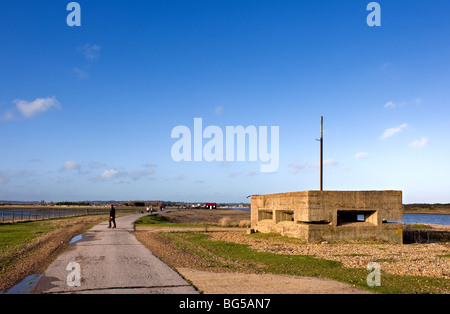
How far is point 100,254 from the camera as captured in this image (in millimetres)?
14609

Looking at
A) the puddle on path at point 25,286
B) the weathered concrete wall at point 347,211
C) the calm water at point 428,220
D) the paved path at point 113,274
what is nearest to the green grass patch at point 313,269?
the paved path at point 113,274

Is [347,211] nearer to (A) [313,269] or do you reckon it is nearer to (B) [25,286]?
(A) [313,269]

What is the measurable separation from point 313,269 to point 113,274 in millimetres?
6387

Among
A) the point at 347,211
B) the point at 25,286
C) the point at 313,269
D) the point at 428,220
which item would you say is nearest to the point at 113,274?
the point at 25,286

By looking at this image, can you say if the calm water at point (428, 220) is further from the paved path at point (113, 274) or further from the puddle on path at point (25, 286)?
the puddle on path at point (25, 286)

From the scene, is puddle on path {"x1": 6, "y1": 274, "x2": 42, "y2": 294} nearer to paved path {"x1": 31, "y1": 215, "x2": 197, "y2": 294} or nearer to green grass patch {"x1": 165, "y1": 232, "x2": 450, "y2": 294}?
paved path {"x1": 31, "y1": 215, "x2": 197, "y2": 294}

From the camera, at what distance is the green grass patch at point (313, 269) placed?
9.38 meters

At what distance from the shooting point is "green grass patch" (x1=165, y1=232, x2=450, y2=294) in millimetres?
9375

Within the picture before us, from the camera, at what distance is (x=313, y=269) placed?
12.2 m

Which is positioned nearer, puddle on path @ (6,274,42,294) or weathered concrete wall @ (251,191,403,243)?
Result: puddle on path @ (6,274,42,294)

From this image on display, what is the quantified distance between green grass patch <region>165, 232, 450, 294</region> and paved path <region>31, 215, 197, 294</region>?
291 cm

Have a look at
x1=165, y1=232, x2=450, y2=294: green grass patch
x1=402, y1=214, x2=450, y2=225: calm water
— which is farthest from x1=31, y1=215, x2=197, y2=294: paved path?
x1=402, y1=214, x2=450, y2=225: calm water
